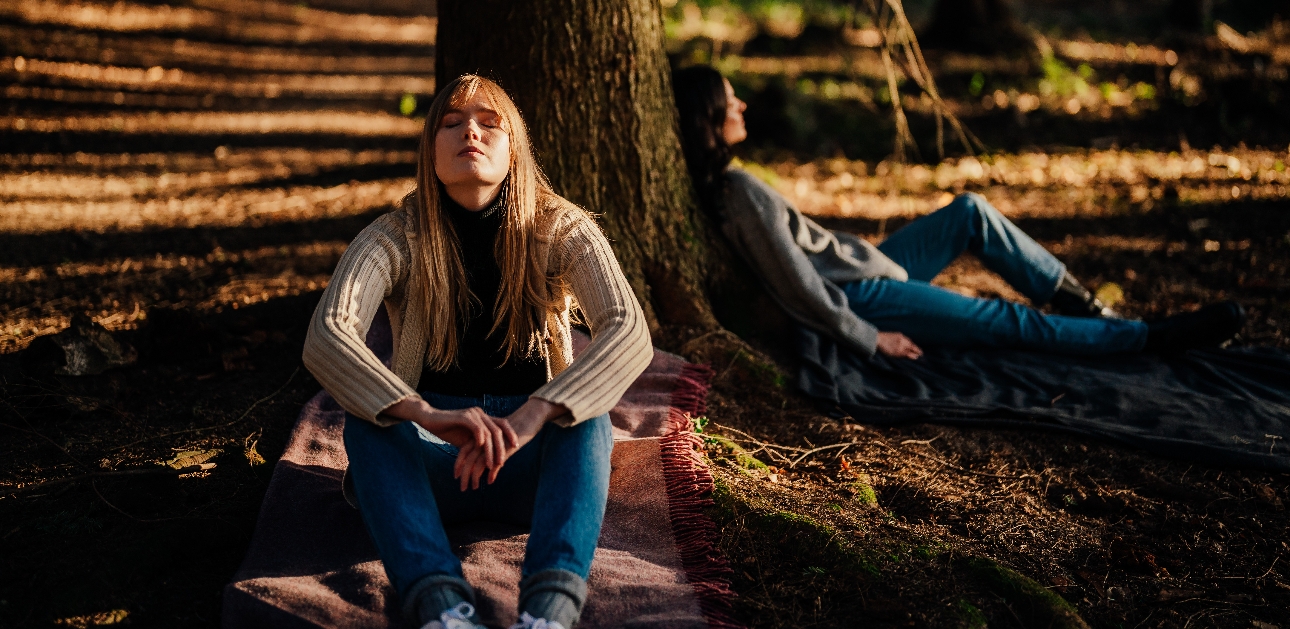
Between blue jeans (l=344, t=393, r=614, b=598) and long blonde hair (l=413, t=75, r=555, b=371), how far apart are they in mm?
331

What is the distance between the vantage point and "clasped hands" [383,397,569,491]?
7.70ft

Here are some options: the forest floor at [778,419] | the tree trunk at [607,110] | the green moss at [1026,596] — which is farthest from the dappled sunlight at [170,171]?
the green moss at [1026,596]

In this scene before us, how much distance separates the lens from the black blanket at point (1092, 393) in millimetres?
3682

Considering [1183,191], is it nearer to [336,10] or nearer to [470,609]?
[470,609]

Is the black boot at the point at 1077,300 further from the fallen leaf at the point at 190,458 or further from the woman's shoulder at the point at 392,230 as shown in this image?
the fallen leaf at the point at 190,458

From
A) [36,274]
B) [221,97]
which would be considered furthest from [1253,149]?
[221,97]

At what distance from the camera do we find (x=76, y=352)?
373 centimetres

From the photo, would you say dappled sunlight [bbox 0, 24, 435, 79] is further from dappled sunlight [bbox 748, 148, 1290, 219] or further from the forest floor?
dappled sunlight [bbox 748, 148, 1290, 219]

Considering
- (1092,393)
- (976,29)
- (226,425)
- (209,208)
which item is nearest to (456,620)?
(226,425)

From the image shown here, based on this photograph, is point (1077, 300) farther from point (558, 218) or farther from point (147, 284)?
point (147, 284)

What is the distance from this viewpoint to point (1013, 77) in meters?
8.93

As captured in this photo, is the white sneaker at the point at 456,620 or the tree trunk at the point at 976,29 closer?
the white sneaker at the point at 456,620

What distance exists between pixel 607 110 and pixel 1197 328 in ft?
9.51

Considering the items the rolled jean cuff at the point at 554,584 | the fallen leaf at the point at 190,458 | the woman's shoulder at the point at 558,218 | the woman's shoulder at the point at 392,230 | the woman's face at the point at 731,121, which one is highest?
the woman's face at the point at 731,121
